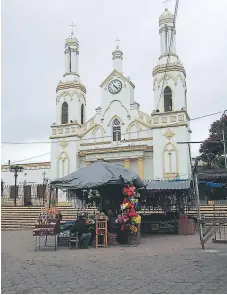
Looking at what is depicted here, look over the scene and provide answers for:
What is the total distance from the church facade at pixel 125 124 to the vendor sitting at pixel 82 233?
61.9 feet

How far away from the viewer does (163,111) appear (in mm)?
30734

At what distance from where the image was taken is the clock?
33.2 metres

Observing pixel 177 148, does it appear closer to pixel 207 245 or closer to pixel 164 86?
pixel 164 86

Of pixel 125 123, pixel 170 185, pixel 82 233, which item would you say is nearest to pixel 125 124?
pixel 125 123

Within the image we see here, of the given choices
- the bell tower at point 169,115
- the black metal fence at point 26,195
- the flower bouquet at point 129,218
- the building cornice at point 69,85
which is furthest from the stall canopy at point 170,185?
the building cornice at point 69,85

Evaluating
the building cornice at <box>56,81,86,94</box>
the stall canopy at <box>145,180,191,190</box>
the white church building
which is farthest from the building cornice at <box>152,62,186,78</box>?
the stall canopy at <box>145,180,191,190</box>

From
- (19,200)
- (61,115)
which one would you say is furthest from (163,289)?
(61,115)

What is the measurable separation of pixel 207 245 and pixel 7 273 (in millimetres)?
6182

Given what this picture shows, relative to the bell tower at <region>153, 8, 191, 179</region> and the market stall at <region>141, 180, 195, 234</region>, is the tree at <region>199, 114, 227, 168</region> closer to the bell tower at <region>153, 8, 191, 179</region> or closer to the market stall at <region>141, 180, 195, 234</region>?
the bell tower at <region>153, 8, 191, 179</region>

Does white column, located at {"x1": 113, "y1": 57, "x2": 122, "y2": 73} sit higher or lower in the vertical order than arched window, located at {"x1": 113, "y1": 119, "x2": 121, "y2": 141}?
higher

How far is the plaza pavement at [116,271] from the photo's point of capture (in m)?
5.53

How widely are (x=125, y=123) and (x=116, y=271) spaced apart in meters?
25.6

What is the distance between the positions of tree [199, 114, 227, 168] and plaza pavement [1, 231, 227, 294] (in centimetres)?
2120

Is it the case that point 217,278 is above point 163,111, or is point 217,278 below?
below
